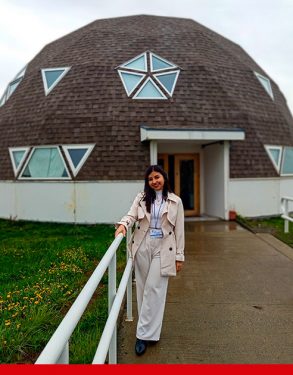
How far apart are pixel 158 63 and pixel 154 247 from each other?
12126mm

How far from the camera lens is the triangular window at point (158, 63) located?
1417 centimetres

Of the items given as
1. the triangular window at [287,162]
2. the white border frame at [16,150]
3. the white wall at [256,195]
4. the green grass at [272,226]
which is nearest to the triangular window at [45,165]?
the white border frame at [16,150]

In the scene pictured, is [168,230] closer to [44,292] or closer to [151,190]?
[151,190]

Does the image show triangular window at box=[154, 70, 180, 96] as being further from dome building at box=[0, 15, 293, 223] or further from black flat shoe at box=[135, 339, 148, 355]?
black flat shoe at box=[135, 339, 148, 355]

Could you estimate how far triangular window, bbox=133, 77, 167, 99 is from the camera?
13.4 metres

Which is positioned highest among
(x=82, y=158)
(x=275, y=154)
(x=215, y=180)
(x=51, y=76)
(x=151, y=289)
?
(x=51, y=76)

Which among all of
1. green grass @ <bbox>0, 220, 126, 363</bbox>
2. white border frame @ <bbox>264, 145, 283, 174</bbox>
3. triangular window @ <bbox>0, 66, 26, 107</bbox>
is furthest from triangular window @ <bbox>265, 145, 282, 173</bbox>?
triangular window @ <bbox>0, 66, 26, 107</bbox>

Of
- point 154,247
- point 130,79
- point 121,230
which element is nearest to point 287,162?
point 130,79

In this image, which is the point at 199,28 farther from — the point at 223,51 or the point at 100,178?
the point at 100,178

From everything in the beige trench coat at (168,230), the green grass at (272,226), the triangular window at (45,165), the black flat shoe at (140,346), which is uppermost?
the triangular window at (45,165)

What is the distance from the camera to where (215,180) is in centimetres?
1366

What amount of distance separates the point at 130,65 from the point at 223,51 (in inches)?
170

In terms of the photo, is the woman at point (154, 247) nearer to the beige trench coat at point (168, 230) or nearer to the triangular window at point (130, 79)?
the beige trench coat at point (168, 230)

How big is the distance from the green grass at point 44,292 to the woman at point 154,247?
558 millimetres
